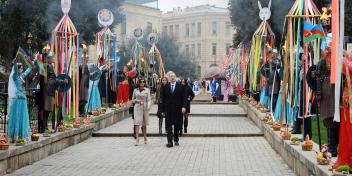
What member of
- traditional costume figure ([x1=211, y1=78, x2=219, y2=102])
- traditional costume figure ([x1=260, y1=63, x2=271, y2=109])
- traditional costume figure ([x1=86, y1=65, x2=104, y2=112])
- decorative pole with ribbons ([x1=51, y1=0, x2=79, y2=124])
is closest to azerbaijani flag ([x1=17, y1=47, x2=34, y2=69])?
decorative pole with ribbons ([x1=51, y1=0, x2=79, y2=124])

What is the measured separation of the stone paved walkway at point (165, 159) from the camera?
11.2 m

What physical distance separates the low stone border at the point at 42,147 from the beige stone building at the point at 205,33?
75493mm

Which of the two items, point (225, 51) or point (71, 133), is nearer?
point (71, 133)

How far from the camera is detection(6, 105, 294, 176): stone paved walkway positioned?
36.8 feet

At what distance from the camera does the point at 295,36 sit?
1234cm

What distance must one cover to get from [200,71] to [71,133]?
80.9 m

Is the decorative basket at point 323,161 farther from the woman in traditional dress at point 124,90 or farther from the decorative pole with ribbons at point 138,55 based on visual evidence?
the decorative pole with ribbons at point 138,55

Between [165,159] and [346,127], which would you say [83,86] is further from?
[346,127]

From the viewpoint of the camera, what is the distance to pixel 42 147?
12680 millimetres

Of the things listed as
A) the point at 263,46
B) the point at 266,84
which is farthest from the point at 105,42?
the point at 266,84

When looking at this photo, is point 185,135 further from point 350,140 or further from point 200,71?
point 200,71

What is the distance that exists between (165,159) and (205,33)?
3256 inches

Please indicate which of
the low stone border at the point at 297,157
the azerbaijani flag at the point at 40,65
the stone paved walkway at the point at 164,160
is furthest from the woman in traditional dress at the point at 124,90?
the azerbaijani flag at the point at 40,65

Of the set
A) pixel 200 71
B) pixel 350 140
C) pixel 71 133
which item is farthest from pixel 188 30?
pixel 350 140
